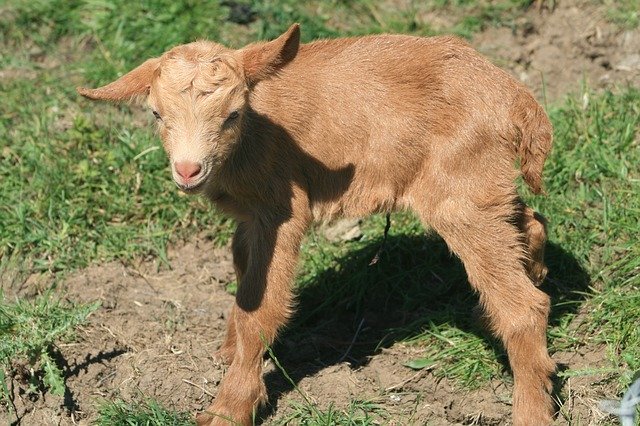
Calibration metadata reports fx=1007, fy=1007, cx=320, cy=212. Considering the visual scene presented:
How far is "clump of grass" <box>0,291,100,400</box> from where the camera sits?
6.27 m

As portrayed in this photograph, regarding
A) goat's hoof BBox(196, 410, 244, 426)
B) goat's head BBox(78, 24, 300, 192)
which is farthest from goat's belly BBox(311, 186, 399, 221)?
goat's hoof BBox(196, 410, 244, 426)

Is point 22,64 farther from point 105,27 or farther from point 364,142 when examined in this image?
point 364,142

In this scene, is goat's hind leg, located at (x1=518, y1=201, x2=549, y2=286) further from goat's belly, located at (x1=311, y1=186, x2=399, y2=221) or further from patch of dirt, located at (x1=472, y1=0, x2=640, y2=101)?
patch of dirt, located at (x1=472, y1=0, x2=640, y2=101)

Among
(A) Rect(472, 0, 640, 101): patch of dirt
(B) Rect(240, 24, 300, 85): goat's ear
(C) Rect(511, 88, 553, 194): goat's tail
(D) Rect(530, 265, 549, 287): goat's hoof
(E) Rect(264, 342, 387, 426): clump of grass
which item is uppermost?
(B) Rect(240, 24, 300, 85): goat's ear

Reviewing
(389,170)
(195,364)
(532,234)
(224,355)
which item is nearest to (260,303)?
(224,355)

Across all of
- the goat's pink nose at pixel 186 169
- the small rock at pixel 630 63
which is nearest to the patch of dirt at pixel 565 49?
the small rock at pixel 630 63

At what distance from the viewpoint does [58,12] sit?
386 inches

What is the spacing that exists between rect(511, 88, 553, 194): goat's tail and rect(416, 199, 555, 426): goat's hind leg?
0.29 m

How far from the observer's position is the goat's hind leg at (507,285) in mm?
6250

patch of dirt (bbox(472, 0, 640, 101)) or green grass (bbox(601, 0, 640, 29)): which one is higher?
green grass (bbox(601, 0, 640, 29))

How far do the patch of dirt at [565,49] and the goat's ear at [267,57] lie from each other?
3.55 m

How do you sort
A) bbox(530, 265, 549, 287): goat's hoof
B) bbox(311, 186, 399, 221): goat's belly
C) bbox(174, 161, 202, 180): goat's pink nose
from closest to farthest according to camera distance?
bbox(174, 161, 202, 180): goat's pink nose
bbox(311, 186, 399, 221): goat's belly
bbox(530, 265, 549, 287): goat's hoof

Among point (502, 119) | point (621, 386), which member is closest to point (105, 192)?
point (502, 119)

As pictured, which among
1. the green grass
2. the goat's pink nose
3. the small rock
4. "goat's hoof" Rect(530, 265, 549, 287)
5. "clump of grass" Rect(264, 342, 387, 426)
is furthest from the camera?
the green grass
